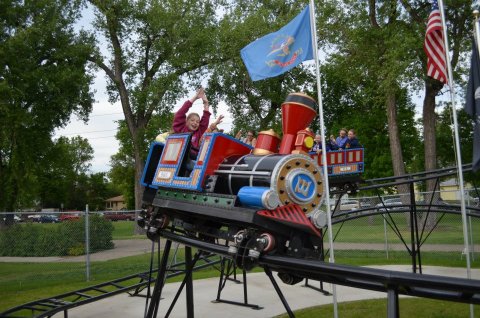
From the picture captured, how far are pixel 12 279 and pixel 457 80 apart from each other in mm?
22706

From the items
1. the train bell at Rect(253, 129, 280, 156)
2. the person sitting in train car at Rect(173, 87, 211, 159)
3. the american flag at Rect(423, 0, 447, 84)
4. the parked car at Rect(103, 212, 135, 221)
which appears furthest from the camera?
the parked car at Rect(103, 212, 135, 221)

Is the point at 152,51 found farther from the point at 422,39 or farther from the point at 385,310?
the point at 385,310

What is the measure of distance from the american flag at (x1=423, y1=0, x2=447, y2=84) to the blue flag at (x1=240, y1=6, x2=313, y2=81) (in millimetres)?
2081

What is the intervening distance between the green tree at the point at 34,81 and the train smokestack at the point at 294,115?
64.0 ft

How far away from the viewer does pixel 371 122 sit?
39.6 metres

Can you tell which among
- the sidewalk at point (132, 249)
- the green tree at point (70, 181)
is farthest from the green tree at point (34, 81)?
the green tree at point (70, 181)

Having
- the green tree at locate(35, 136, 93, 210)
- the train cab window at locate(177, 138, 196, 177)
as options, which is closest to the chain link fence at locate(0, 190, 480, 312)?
the train cab window at locate(177, 138, 196, 177)

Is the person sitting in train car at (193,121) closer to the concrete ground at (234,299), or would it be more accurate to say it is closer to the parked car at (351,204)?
the concrete ground at (234,299)

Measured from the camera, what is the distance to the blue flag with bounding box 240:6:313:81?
18.5ft

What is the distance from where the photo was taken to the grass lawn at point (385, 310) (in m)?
8.05

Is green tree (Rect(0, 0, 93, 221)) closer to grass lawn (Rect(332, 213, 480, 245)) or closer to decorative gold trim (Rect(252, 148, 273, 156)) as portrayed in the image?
grass lawn (Rect(332, 213, 480, 245))

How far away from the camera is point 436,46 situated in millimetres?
6773

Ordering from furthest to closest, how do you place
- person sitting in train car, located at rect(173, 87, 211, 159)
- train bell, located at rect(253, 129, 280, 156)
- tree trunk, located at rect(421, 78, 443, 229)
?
tree trunk, located at rect(421, 78, 443, 229) < person sitting in train car, located at rect(173, 87, 211, 159) < train bell, located at rect(253, 129, 280, 156)

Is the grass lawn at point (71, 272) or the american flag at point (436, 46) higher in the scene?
the american flag at point (436, 46)
